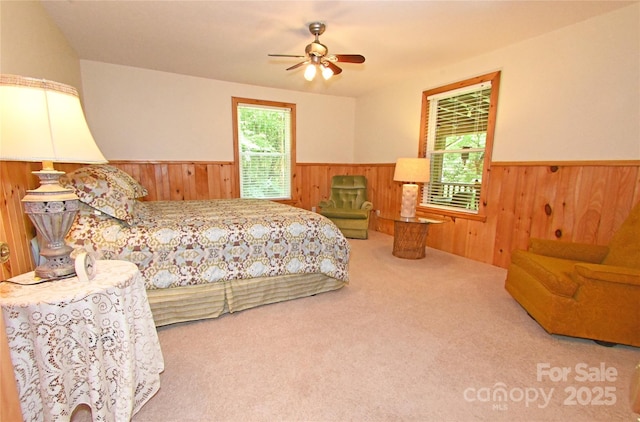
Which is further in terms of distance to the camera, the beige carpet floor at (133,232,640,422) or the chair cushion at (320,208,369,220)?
the chair cushion at (320,208,369,220)

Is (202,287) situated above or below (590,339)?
above

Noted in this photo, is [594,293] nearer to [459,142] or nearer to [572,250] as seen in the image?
[572,250]

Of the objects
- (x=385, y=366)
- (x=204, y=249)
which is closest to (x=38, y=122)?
(x=204, y=249)

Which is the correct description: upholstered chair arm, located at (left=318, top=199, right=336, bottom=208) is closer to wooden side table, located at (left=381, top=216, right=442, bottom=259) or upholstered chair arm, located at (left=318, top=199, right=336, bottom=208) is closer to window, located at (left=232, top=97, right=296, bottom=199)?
window, located at (left=232, top=97, right=296, bottom=199)

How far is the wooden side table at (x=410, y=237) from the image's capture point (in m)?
3.45

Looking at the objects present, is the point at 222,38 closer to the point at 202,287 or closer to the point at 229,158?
the point at 229,158

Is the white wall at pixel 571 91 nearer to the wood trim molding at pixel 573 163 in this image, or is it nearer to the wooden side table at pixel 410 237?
the wood trim molding at pixel 573 163

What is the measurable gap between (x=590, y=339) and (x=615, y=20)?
255cm

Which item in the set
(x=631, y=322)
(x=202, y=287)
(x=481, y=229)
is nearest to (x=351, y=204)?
(x=481, y=229)

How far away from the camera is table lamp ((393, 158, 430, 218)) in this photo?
352 centimetres

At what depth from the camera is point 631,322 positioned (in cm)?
176

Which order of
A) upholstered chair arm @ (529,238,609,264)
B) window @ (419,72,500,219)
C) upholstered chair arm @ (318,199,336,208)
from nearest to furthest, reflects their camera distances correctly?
upholstered chair arm @ (529,238,609,264)
window @ (419,72,500,219)
upholstered chair arm @ (318,199,336,208)

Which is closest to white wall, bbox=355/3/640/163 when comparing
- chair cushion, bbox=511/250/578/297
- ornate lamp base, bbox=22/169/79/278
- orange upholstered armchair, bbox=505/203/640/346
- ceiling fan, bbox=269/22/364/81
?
orange upholstered armchair, bbox=505/203/640/346

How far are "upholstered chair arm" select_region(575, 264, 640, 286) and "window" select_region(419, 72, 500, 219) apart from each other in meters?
1.76
